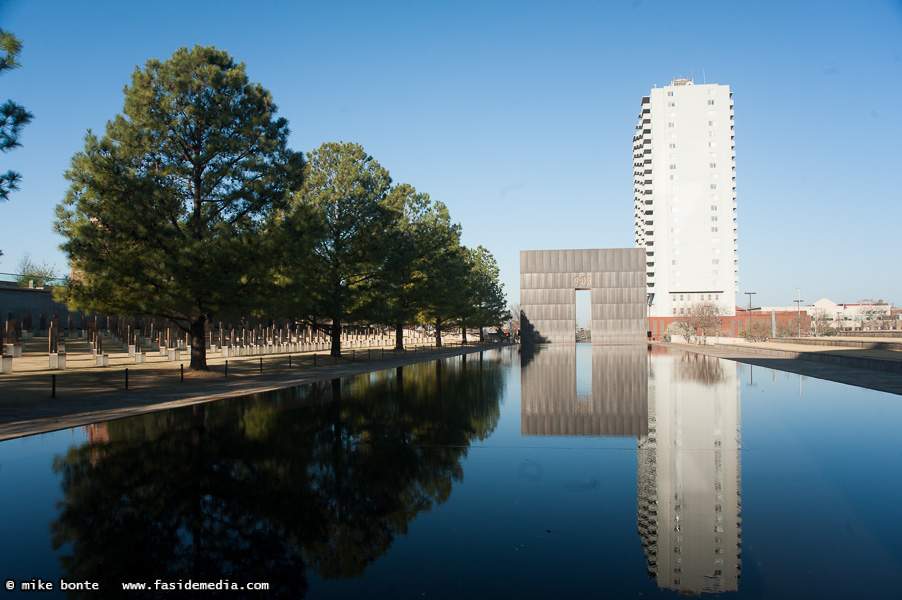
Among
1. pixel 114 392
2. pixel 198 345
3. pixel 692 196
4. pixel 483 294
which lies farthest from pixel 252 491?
pixel 692 196

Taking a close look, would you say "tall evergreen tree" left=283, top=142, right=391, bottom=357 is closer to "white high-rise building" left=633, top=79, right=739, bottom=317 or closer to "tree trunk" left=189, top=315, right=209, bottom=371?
"tree trunk" left=189, top=315, right=209, bottom=371

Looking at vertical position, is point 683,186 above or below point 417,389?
above

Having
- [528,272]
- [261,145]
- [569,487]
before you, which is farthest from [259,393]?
[528,272]

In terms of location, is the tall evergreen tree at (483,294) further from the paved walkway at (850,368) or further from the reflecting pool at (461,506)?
the reflecting pool at (461,506)

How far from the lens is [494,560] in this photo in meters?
5.48

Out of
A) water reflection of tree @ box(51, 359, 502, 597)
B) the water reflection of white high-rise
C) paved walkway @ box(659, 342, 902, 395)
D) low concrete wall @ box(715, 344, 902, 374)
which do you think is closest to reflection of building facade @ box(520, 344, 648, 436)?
the water reflection of white high-rise

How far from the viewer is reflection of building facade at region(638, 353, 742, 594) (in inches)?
211

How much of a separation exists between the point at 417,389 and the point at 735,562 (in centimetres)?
1567

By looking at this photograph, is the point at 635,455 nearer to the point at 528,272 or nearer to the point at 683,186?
the point at 528,272

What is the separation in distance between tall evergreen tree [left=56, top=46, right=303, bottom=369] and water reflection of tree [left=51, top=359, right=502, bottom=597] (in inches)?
390

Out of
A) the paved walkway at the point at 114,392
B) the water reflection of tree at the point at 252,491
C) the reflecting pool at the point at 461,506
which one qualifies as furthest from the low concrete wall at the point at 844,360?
the paved walkway at the point at 114,392

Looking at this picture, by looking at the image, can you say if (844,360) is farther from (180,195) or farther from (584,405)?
(180,195)

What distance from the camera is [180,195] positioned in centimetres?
2481

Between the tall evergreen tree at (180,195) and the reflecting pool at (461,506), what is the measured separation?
10100 millimetres
